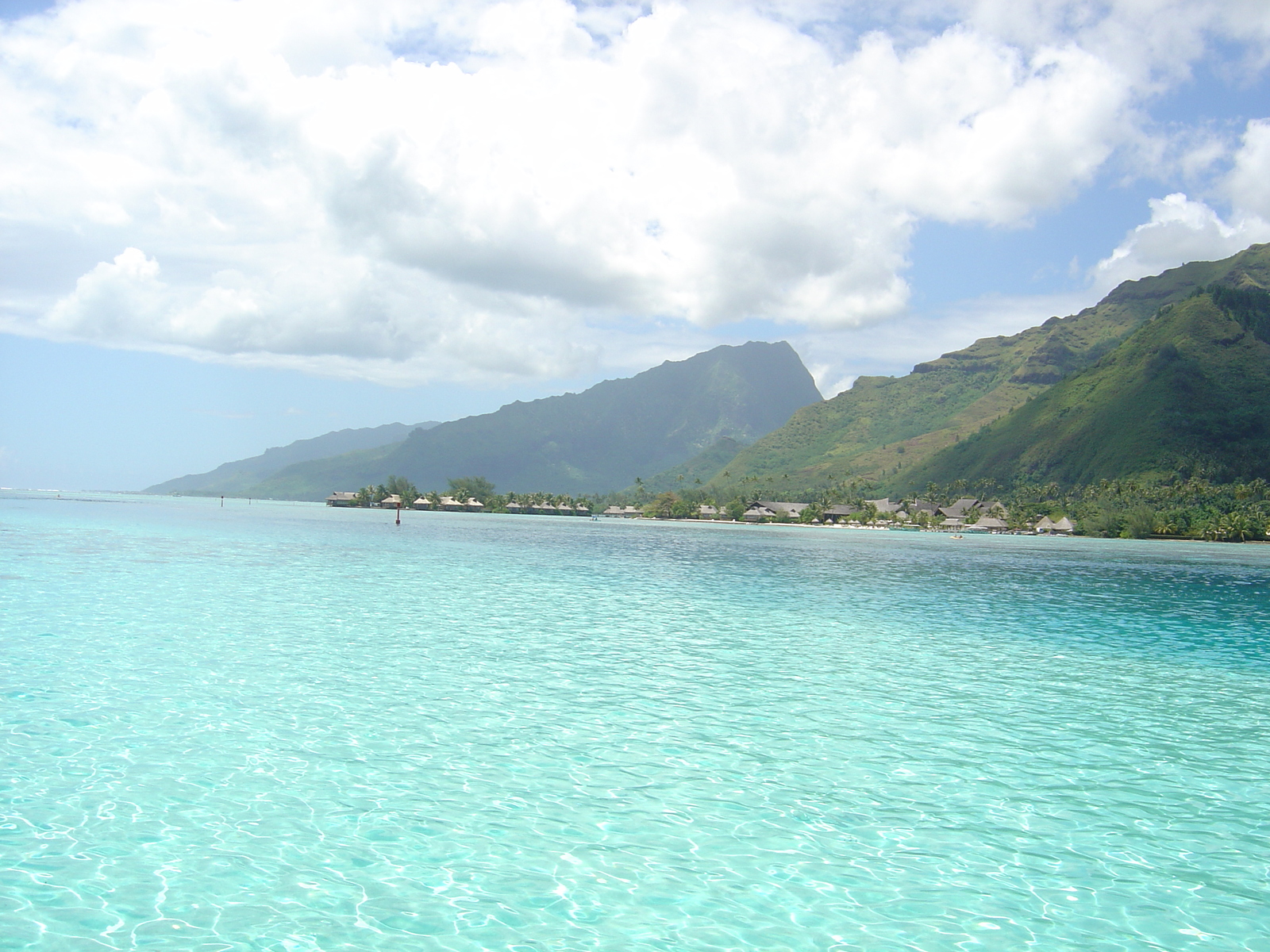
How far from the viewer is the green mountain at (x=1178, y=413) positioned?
151375 millimetres

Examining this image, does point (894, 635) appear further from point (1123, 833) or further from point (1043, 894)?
point (1043, 894)

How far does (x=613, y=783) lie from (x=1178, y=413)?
18966 cm

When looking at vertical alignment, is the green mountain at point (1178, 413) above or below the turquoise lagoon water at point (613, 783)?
above

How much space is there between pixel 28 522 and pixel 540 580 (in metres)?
64.7

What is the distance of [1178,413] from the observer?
163000mm

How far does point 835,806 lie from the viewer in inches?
390

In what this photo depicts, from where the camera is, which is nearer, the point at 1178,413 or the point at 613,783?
the point at 613,783

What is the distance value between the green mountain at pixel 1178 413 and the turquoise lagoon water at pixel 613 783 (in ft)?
502

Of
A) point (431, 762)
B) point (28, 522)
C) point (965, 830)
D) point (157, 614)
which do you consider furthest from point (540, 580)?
point (28, 522)

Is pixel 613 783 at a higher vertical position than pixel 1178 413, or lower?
lower

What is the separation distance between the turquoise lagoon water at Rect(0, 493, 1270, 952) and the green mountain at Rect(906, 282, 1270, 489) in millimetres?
152907

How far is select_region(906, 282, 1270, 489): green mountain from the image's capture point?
497ft

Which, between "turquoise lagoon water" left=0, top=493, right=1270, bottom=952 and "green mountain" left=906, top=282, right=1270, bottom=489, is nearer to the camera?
"turquoise lagoon water" left=0, top=493, right=1270, bottom=952

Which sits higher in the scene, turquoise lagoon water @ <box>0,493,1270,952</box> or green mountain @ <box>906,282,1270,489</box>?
green mountain @ <box>906,282,1270,489</box>
